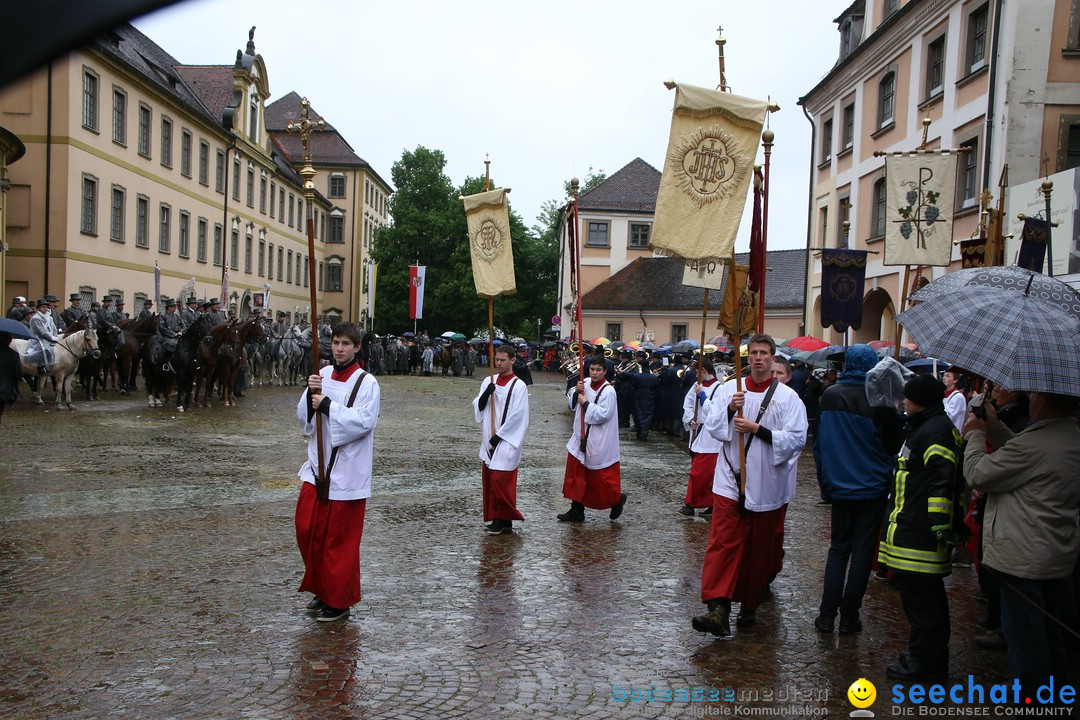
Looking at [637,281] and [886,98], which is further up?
[886,98]

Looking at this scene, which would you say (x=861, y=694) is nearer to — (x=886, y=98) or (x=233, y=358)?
(x=233, y=358)

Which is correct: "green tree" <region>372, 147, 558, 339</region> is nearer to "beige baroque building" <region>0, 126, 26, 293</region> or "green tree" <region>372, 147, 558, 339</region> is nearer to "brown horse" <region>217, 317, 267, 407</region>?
"beige baroque building" <region>0, 126, 26, 293</region>

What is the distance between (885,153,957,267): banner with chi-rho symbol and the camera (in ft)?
34.7

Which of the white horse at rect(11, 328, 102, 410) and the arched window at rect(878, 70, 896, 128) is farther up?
the arched window at rect(878, 70, 896, 128)

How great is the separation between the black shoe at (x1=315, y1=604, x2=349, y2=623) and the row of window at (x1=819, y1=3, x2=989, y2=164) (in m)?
19.2

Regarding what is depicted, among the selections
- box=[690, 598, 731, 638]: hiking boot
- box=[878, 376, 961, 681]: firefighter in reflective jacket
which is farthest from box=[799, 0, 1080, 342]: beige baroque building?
box=[690, 598, 731, 638]: hiking boot

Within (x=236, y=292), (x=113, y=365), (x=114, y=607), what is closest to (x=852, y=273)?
(x=114, y=607)

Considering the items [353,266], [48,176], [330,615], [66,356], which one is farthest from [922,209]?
[353,266]

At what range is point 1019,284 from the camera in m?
5.10

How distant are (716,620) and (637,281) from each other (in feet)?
172

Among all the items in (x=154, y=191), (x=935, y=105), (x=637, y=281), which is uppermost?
(x=935, y=105)

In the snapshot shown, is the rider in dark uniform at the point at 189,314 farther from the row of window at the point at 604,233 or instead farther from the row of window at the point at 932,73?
the row of window at the point at 604,233

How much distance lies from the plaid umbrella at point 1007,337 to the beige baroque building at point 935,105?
11106 millimetres

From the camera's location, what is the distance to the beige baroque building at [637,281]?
53.0m
